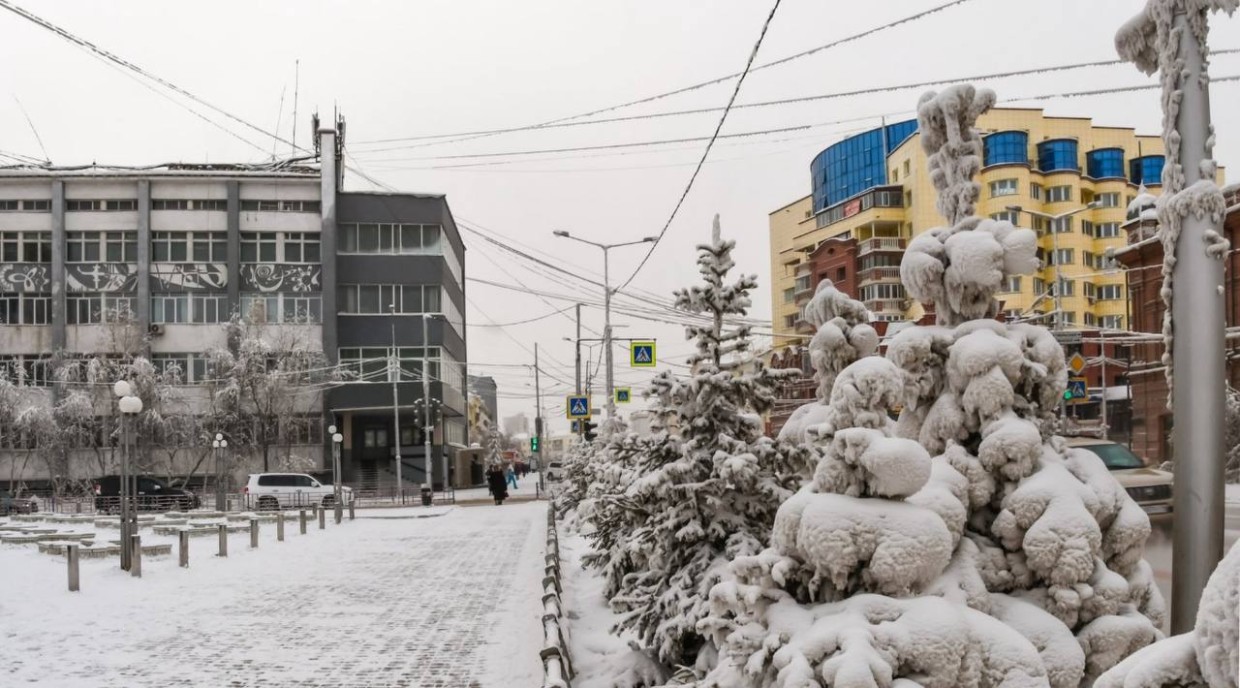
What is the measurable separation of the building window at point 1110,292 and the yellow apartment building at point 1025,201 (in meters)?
0.05

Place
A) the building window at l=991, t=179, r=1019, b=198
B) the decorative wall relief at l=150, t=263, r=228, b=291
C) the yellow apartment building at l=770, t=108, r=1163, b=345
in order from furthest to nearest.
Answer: the decorative wall relief at l=150, t=263, r=228, b=291 → the building window at l=991, t=179, r=1019, b=198 → the yellow apartment building at l=770, t=108, r=1163, b=345

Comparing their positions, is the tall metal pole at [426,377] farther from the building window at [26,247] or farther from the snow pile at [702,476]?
the snow pile at [702,476]

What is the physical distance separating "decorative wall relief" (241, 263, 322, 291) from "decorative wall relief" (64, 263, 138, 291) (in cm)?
634

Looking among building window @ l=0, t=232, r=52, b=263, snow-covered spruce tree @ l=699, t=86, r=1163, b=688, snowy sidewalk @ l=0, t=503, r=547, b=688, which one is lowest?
snowy sidewalk @ l=0, t=503, r=547, b=688

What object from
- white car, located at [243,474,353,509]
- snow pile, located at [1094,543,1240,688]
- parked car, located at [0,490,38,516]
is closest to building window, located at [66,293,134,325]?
parked car, located at [0,490,38,516]

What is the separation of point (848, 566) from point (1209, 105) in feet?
11.2

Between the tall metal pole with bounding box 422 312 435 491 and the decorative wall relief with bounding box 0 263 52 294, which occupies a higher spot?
the decorative wall relief with bounding box 0 263 52 294

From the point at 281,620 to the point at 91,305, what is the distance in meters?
53.5

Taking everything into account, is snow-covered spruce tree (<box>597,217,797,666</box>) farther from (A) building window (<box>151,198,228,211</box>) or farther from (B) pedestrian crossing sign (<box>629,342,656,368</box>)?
(A) building window (<box>151,198,228,211</box>)

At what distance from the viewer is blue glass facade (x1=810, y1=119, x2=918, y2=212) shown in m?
69.7

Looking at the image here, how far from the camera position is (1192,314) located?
5664mm

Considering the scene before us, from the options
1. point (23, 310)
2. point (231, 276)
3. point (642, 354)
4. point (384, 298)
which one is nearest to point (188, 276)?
point (231, 276)

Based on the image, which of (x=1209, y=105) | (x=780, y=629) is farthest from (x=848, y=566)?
(x=1209, y=105)

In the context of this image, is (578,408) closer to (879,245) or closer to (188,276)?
(879,245)
